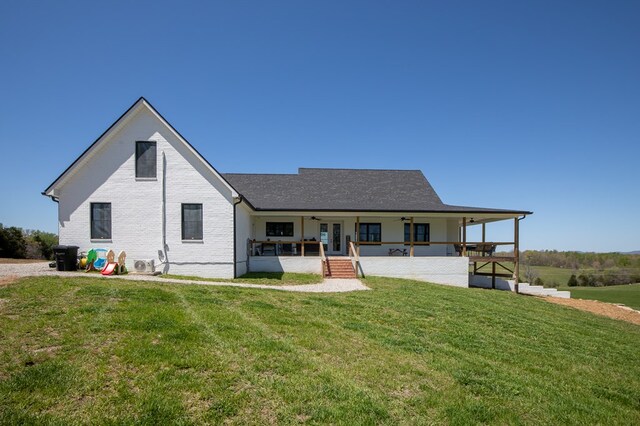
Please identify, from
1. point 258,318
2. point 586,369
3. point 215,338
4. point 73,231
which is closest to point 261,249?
point 73,231

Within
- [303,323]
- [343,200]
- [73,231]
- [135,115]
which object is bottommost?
[303,323]

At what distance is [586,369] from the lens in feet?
22.6

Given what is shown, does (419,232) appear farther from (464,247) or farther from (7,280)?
(7,280)

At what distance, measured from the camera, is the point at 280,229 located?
22969 mm

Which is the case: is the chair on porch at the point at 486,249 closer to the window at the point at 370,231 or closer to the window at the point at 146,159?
the window at the point at 370,231

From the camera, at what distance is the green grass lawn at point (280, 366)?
413cm

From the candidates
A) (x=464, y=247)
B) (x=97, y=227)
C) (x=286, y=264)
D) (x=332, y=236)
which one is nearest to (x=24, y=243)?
(x=97, y=227)

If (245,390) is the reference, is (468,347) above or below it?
below

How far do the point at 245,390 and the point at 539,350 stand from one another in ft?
22.0

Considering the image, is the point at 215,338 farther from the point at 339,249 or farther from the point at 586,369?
the point at 339,249

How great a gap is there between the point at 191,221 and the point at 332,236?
9.97 metres

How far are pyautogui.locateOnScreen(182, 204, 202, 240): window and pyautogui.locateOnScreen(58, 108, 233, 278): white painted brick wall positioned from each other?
0.76ft

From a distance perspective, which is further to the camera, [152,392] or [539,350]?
[539,350]

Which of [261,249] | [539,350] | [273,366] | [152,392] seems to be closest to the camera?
[152,392]
